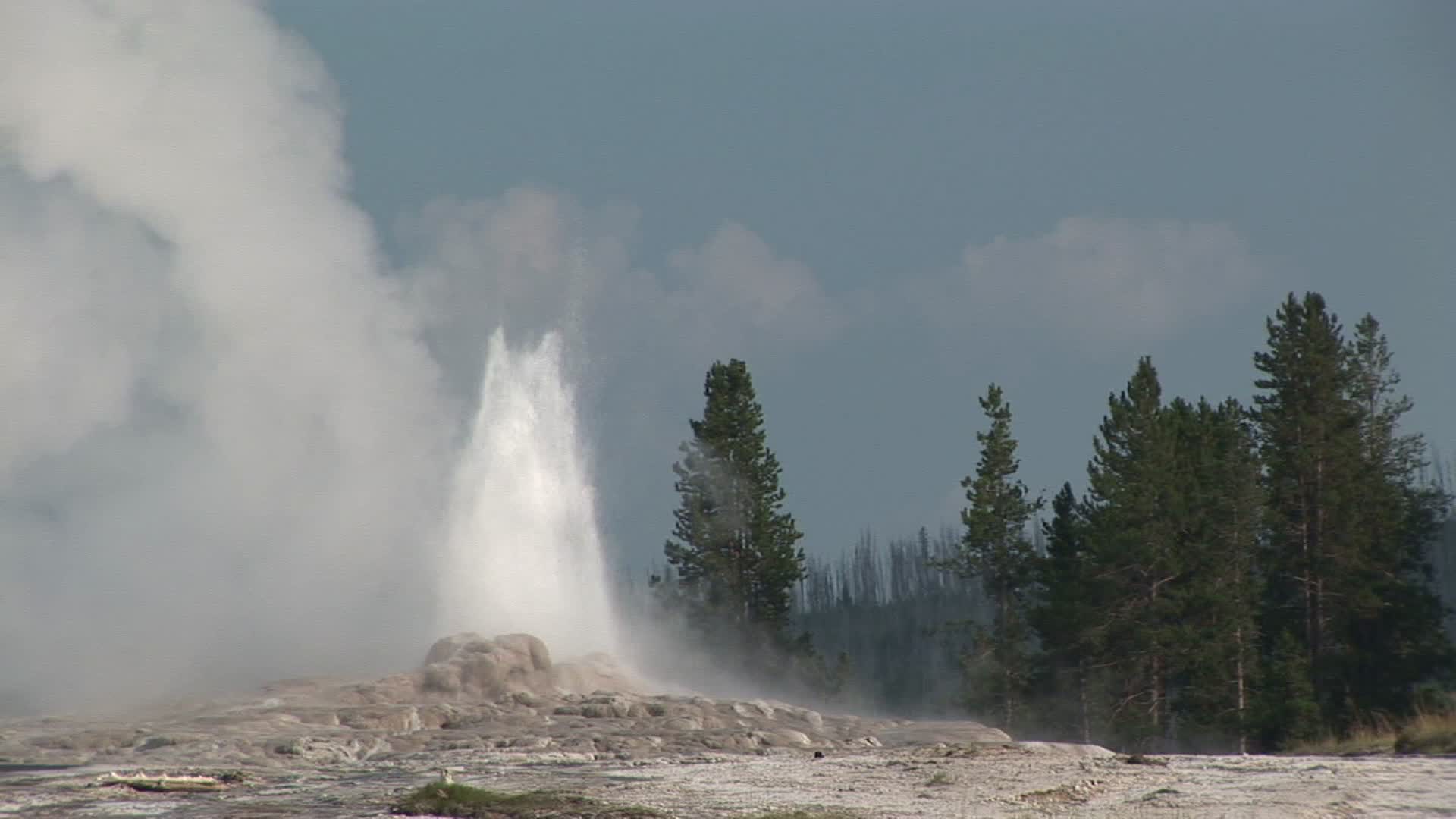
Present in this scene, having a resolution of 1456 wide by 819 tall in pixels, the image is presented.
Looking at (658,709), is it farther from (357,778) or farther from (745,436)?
(745,436)

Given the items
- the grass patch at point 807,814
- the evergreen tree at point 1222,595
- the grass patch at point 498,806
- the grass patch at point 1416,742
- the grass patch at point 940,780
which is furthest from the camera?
the evergreen tree at point 1222,595

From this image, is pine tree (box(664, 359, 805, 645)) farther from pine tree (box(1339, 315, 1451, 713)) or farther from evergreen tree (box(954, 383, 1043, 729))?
pine tree (box(1339, 315, 1451, 713))

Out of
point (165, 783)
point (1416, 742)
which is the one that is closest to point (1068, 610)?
point (1416, 742)

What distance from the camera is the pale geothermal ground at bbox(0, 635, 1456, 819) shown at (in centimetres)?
1723

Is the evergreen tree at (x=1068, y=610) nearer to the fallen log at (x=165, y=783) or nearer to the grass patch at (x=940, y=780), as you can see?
the grass patch at (x=940, y=780)

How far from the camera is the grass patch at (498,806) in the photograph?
54.0ft

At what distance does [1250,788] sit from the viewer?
57.0ft

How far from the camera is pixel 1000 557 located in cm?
6331

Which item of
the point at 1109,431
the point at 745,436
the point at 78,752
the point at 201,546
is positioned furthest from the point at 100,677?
the point at 1109,431

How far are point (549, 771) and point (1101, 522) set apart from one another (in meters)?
37.1

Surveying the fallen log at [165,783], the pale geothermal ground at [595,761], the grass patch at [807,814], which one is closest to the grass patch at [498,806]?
the pale geothermal ground at [595,761]

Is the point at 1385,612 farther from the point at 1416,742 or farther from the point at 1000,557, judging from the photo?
the point at 1416,742

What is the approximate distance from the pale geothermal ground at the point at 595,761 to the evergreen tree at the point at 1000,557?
2262cm

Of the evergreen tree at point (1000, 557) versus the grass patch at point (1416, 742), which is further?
the evergreen tree at point (1000, 557)
